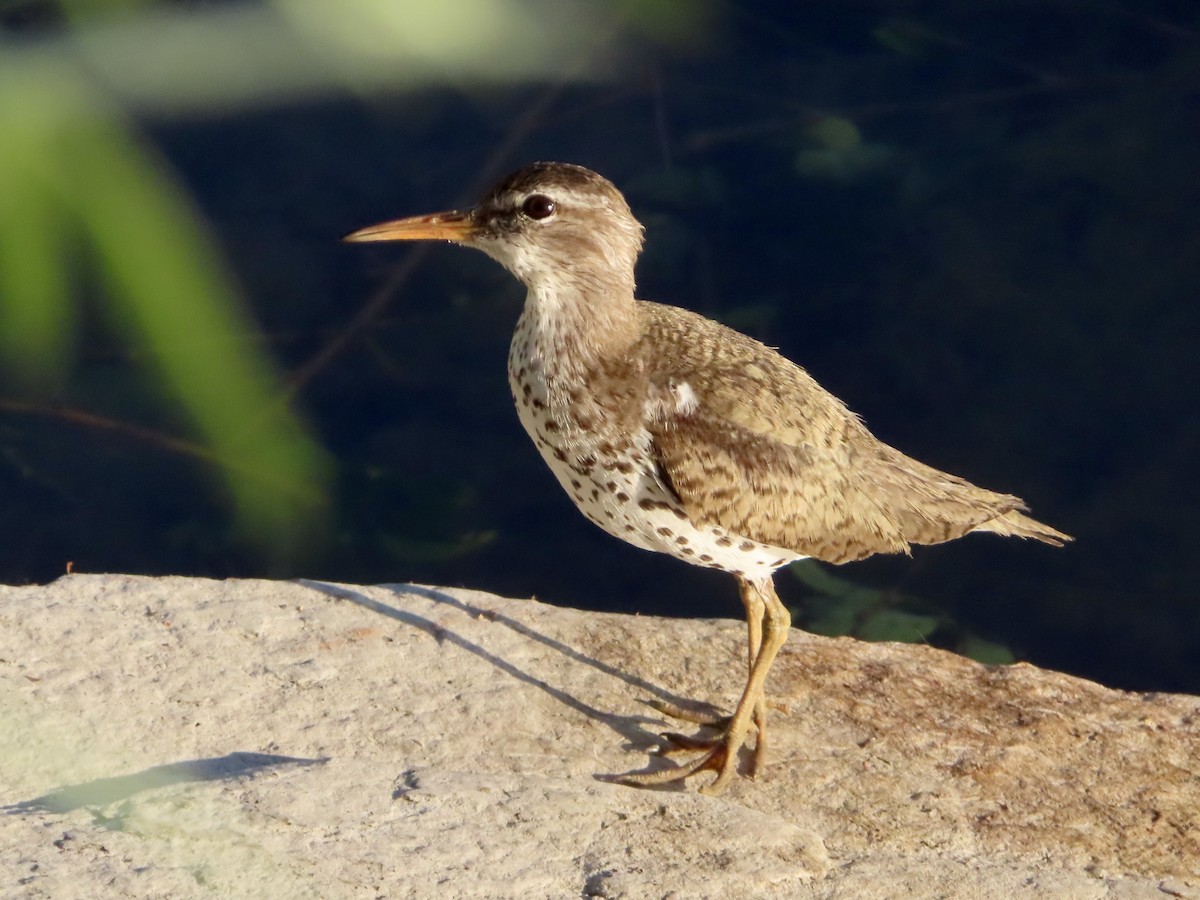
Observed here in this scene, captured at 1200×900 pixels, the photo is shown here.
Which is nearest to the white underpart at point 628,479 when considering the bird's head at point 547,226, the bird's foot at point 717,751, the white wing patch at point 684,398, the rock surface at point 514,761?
the white wing patch at point 684,398

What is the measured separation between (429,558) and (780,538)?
3671mm

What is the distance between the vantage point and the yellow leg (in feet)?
16.6

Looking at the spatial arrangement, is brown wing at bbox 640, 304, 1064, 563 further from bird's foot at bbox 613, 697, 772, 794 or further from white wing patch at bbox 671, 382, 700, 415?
bird's foot at bbox 613, 697, 772, 794

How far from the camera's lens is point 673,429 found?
4.81 m

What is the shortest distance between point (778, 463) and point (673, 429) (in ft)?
1.39

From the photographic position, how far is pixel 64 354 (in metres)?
1.03

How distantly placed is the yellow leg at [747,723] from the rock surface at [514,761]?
0.28 ft

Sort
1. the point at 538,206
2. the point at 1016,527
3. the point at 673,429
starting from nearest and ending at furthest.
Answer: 1. the point at 673,429
2. the point at 538,206
3. the point at 1016,527

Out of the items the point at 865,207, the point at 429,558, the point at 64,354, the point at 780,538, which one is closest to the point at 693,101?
the point at 865,207

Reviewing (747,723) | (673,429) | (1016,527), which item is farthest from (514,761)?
(1016,527)

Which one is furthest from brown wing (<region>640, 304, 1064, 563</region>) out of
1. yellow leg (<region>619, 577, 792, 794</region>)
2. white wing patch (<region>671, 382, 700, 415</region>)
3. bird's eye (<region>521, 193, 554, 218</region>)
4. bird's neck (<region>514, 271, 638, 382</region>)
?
bird's eye (<region>521, 193, 554, 218</region>)

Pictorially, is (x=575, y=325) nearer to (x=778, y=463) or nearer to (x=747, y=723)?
(x=778, y=463)

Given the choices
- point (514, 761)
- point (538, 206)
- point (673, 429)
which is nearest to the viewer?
point (673, 429)

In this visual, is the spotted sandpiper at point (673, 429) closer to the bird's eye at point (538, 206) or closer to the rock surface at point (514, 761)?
the bird's eye at point (538, 206)
